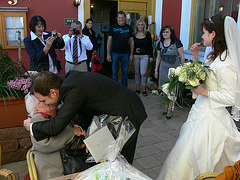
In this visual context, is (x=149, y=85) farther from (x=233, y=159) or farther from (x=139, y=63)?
(x=233, y=159)

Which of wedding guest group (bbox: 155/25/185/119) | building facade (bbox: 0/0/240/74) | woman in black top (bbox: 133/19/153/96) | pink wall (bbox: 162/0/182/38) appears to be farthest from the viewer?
pink wall (bbox: 162/0/182/38)

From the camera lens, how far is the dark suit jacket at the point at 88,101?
1.98m

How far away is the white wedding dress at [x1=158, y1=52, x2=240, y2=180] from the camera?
243 cm

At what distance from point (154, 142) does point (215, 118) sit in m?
1.81

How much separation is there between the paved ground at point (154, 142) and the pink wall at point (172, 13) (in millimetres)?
2994

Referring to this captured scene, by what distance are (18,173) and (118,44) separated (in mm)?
4242

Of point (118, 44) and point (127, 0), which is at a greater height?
point (127, 0)

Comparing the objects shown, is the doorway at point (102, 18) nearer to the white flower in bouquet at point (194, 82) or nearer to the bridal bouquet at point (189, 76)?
the bridal bouquet at point (189, 76)

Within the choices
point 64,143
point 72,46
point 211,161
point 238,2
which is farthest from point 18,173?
point 238,2

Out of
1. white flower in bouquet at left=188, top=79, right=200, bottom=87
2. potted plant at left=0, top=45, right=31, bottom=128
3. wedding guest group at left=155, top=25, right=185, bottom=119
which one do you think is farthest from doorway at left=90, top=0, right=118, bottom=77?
white flower in bouquet at left=188, top=79, right=200, bottom=87

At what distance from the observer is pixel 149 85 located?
7.43m

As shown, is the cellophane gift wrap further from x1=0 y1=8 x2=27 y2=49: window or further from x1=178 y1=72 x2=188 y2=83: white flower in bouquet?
x1=0 y1=8 x2=27 y2=49: window

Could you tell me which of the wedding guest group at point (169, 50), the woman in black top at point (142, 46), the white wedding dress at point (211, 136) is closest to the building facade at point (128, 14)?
the woman in black top at point (142, 46)

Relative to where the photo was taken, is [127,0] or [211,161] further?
[127,0]
